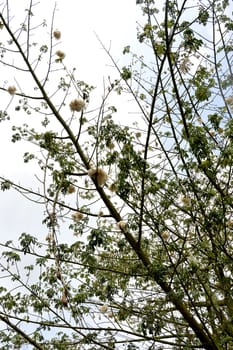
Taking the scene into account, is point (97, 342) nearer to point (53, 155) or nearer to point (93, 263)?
point (93, 263)

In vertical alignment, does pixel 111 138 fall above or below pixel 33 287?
above

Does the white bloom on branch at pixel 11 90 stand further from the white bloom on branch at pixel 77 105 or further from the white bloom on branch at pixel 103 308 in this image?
the white bloom on branch at pixel 103 308

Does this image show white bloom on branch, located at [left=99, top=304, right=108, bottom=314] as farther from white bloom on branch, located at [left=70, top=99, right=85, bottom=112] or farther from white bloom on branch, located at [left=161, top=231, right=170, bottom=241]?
white bloom on branch, located at [left=70, top=99, right=85, bottom=112]

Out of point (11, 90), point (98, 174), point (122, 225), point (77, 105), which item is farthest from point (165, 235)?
point (11, 90)

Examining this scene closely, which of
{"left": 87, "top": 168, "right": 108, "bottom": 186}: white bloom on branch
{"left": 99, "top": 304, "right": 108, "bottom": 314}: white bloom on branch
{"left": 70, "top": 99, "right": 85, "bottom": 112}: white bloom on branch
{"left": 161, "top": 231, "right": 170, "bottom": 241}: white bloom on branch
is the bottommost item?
{"left": 99, "top": 304, "right": 108, "bottom": 314}: white bloom on branch

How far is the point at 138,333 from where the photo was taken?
11.6 feet

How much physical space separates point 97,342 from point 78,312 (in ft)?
0.93

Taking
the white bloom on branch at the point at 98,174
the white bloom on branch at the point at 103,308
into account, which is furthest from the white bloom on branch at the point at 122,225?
the white bloom on branch at the point at 103,308

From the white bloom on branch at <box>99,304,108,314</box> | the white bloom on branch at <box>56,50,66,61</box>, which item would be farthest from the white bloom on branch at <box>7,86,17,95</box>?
the white bloom on branch at <box>99,304,108,314</box>

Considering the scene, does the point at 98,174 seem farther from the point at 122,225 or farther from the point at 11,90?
the point at 11,90

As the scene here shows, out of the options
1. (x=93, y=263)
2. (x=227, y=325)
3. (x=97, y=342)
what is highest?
(x=93, y=263)

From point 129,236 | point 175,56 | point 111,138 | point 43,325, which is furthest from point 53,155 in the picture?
point 43,325

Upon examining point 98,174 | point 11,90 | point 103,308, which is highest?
point 11,90

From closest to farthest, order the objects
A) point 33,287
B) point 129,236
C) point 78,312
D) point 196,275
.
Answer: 1. point 196,275
2. point 129,236
3. point 78,312
4. point 33,287
